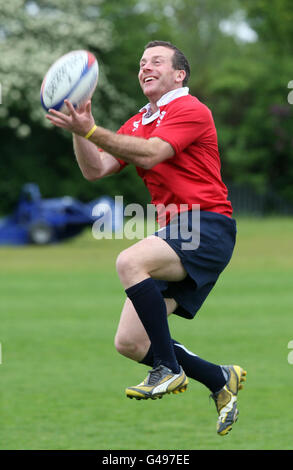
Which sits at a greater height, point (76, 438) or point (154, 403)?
point (76, 438)

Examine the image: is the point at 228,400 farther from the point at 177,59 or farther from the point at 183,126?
the point at 177,59

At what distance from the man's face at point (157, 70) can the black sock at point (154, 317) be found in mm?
1238

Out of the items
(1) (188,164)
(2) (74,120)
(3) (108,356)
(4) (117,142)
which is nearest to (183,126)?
(1) (188,164)

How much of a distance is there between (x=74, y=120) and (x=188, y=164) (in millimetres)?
958

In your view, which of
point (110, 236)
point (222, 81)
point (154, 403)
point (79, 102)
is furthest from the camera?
point (222, 81)

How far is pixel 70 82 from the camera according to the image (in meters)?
4.96

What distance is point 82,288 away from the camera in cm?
2328

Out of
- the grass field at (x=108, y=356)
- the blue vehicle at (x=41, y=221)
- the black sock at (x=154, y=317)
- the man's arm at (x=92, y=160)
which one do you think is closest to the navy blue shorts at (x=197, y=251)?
the black sock at (x=154, y=317)

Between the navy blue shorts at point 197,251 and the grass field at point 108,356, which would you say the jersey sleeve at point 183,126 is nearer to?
the navy blue shorts at point 197,251

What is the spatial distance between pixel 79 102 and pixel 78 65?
0.25 m

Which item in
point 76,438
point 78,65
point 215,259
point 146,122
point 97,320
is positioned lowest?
point 97,320

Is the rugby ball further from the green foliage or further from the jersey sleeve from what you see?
the green foliage
